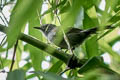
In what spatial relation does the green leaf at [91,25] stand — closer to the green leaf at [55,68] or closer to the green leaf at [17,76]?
the green leaf at [55,68]

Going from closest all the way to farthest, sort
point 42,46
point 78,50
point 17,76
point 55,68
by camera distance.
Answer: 1. point 17,76
2. point 42,46
3. point 55,68
4. point 78,50

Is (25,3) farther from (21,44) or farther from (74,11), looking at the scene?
(21,44)

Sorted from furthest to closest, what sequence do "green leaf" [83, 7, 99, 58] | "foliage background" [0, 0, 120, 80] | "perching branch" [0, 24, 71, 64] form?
"green leaf" [83, 7, 99, 58] < "perching branch" [0, 24, 71, 64] < "foliage background" [0, 0, 120, 80]

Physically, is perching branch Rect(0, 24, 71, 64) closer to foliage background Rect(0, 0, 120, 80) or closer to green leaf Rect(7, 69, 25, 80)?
foliage background Rect(0, 0, 120, 80)

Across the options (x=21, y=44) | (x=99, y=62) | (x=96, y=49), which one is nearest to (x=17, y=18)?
(x=99, y=62)

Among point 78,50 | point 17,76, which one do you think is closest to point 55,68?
point 78,50

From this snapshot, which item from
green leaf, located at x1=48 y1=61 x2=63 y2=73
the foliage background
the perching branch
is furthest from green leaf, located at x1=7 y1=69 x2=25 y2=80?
green leaf, located at x1=48 y1=61 x2=63 y2=73

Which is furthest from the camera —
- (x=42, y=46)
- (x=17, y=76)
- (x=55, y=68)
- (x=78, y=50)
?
(x=78, y=50)

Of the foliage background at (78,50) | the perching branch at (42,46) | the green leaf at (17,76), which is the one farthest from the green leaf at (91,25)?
the green leaf at (17,76)

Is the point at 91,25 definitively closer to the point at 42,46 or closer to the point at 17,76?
the point at 42,46

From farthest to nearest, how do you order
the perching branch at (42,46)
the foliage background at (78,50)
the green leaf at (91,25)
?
the green leaf at (91,25)
the perching branch at (42,46)
the foliage background at (78,50)

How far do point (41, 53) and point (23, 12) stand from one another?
87cm

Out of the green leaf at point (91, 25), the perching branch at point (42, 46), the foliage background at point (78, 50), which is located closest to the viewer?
the foliage background at point (78, 50)

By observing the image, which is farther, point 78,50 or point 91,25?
point 78,50
